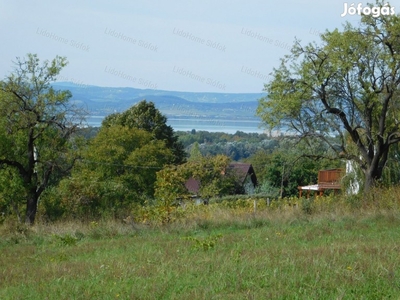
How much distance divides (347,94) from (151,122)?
38.3 meters

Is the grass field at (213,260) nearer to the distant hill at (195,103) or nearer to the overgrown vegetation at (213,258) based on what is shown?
the overgrown vegetation at (213,258)

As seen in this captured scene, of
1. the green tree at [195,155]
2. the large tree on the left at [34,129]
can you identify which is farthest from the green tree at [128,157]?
the large tree on the left at [34,129]

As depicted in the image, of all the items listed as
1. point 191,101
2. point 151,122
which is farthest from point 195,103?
point 151,122

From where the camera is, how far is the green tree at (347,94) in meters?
29.7

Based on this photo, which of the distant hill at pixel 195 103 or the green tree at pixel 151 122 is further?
the distant hill at pixel 195 103

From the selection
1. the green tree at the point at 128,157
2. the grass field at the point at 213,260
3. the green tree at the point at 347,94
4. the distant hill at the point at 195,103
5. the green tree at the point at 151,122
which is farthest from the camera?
the distant hill at the point at 195,103

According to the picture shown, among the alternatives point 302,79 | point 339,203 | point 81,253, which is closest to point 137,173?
point 302,79

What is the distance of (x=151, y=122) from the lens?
67.4 meters

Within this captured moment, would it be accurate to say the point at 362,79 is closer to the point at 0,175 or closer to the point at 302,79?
the point at 302,79

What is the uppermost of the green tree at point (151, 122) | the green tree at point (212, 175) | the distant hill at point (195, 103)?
the distant hill at point (195, 103)

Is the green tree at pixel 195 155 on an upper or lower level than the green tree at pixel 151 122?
lower

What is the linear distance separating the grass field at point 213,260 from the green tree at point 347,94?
1579cm

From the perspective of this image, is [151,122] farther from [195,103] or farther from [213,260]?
[213,260]

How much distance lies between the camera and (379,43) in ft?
98.0
